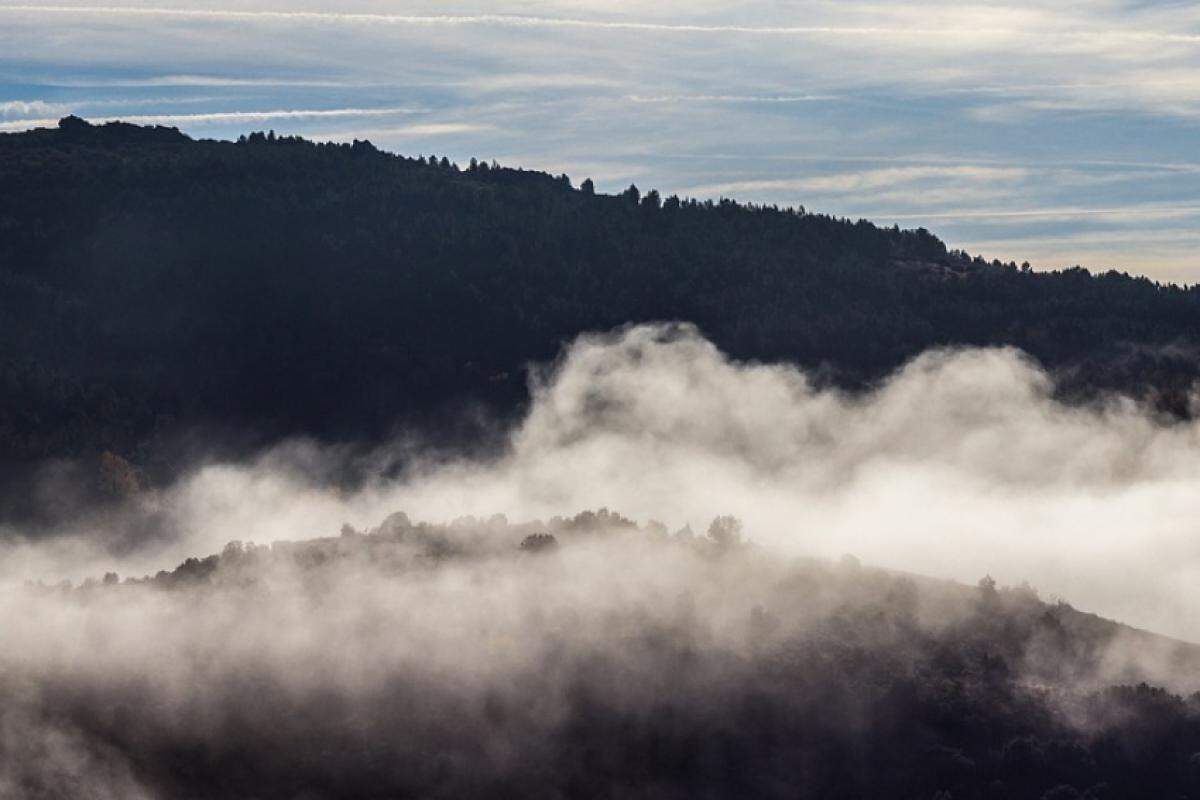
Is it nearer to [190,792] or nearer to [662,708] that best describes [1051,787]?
[662,708]

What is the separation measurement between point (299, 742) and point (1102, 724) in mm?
91820

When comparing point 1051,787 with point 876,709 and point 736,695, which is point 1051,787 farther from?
point 736,695

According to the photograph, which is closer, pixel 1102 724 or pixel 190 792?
pixel 190 792

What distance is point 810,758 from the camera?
186 m

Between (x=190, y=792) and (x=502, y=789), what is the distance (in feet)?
104

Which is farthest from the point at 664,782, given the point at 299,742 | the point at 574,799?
the point at 299,742

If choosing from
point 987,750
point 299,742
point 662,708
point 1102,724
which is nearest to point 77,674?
point 299,742

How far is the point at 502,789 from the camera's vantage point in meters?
179

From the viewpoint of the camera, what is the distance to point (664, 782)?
183 meters

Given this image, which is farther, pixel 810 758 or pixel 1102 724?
pixel 1102 724

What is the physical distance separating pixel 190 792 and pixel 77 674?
3257 cm

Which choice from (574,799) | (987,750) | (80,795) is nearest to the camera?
(80,795)

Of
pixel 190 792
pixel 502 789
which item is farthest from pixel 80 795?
pixel 502 789

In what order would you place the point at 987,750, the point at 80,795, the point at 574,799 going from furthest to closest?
1. the point at 987,750
2. the point at 574,799
3. the point at 80,795
